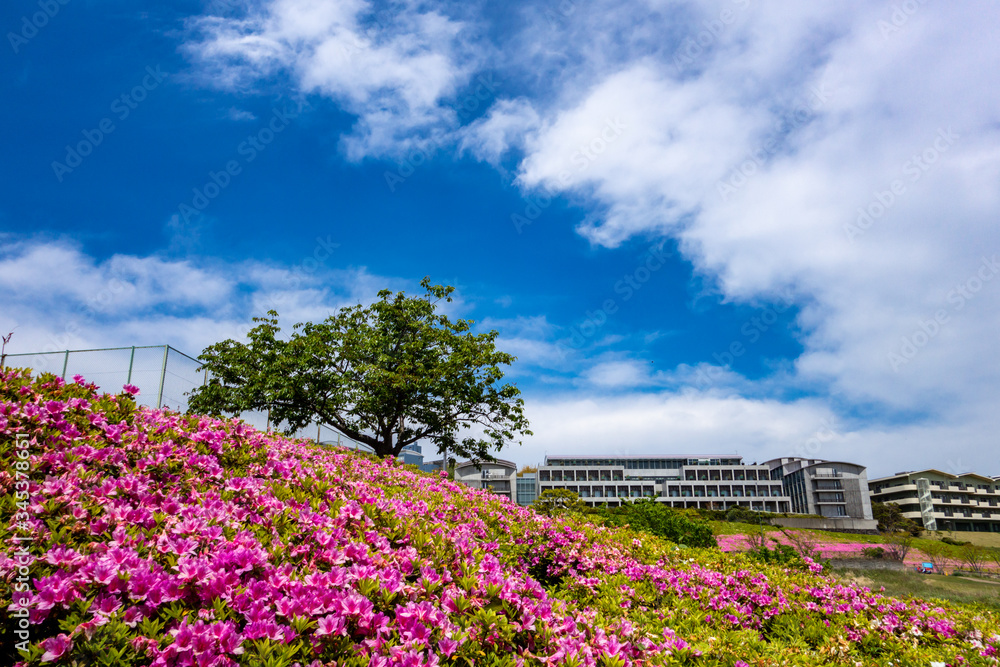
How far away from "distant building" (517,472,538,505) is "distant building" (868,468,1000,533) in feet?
189

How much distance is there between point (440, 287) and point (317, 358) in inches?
241

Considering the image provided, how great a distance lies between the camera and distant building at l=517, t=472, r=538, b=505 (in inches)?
3339

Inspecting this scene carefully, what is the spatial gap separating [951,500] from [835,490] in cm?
2351

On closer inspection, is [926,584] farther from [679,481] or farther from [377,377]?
[679,481]

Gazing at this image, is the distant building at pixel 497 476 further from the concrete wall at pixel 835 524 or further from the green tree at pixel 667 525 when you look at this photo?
the green tree at pixel 667 525

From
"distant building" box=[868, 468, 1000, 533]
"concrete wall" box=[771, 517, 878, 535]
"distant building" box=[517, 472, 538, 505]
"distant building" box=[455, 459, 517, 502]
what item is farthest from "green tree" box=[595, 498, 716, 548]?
"distant building" box=[868, 468, 1000, 533]

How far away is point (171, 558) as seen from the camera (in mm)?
2709

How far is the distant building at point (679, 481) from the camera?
84.9m

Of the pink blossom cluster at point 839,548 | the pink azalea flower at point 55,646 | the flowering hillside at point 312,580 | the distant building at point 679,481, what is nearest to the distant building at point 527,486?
the distant building at point 679,481

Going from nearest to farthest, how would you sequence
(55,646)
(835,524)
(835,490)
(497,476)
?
(55,646)
(835,524)
(835,490)
(497,476)

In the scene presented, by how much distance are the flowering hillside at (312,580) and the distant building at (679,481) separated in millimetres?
81389

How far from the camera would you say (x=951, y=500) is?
289 feet

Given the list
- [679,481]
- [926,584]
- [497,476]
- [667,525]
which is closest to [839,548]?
[926,584]

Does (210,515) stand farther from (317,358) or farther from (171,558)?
(317,358)
